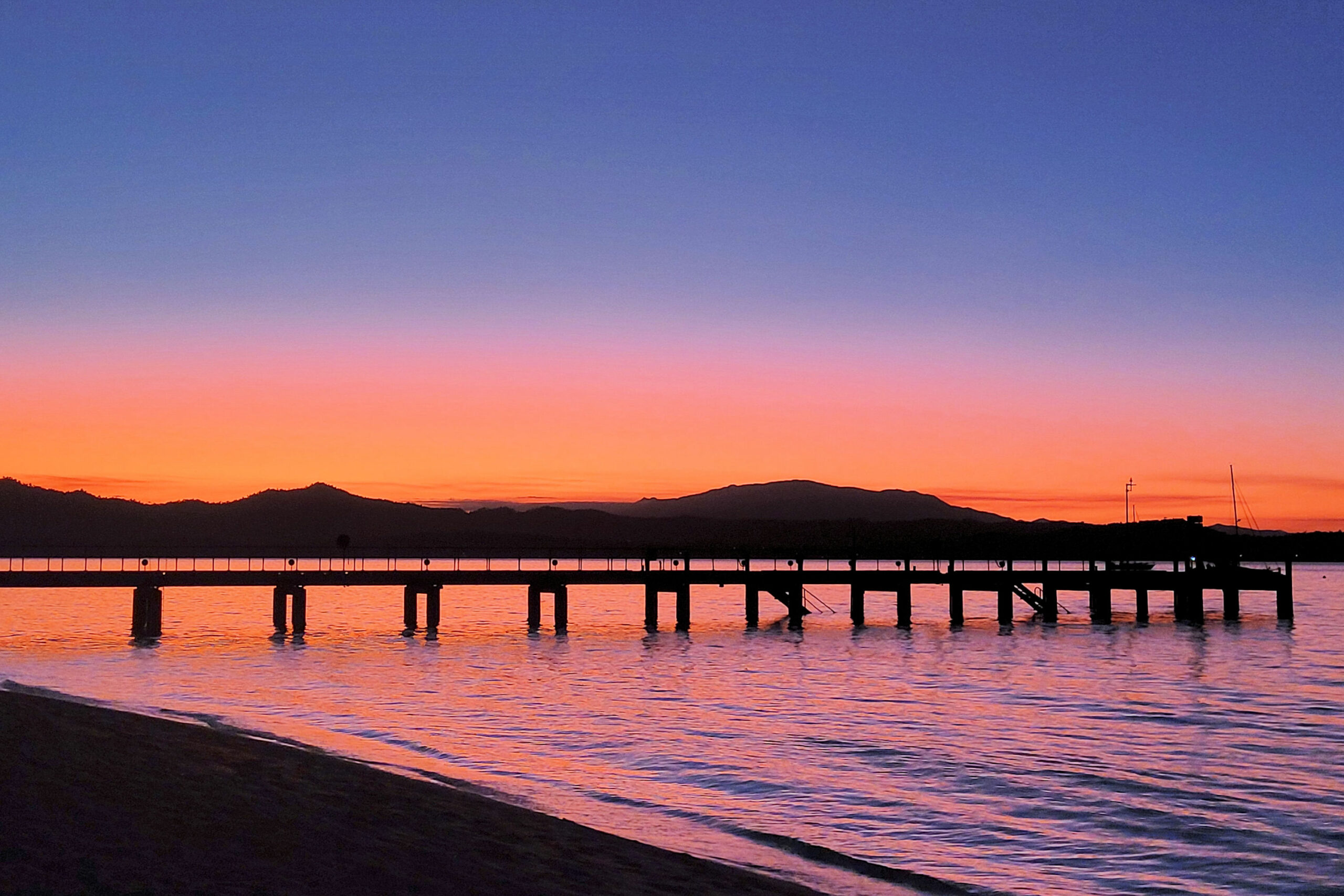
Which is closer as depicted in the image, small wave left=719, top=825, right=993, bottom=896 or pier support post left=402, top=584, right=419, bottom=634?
small wave left=719, top=825, right=993, bottom=896

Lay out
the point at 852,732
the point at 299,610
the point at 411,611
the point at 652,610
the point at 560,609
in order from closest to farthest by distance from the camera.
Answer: the point at 852,732 → the point at 299,610 → the point at 560,609 → the point at 411,611 → the point at 652,610

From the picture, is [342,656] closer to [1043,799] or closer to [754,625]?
[754,625]

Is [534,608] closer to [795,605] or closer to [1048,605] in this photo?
[795,605]

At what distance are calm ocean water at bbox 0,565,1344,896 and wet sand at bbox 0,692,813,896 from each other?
7.05ft

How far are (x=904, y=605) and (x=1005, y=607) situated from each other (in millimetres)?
7648

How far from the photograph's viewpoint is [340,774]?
59.0 feet

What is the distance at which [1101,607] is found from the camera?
79.6m

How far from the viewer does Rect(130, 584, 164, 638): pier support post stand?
57.2 m

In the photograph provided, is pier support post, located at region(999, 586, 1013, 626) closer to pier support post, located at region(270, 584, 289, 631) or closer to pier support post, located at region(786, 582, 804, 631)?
pier support post, located at region(786, 582, 804, 631)

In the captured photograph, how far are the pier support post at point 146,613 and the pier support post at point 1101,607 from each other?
57.7 metres

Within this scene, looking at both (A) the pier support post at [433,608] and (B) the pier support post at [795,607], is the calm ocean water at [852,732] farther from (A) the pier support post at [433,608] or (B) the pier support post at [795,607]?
(B) the pier support post at [795,607]

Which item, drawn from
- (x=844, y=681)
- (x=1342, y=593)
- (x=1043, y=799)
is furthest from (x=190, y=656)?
(x=1342, y=593)

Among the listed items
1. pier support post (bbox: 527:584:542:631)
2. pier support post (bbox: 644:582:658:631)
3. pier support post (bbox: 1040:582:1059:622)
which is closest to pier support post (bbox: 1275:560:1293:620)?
pier support post (bbox: 1040:582:1059:622)

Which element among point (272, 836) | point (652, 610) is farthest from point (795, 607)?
point (272, 836)
